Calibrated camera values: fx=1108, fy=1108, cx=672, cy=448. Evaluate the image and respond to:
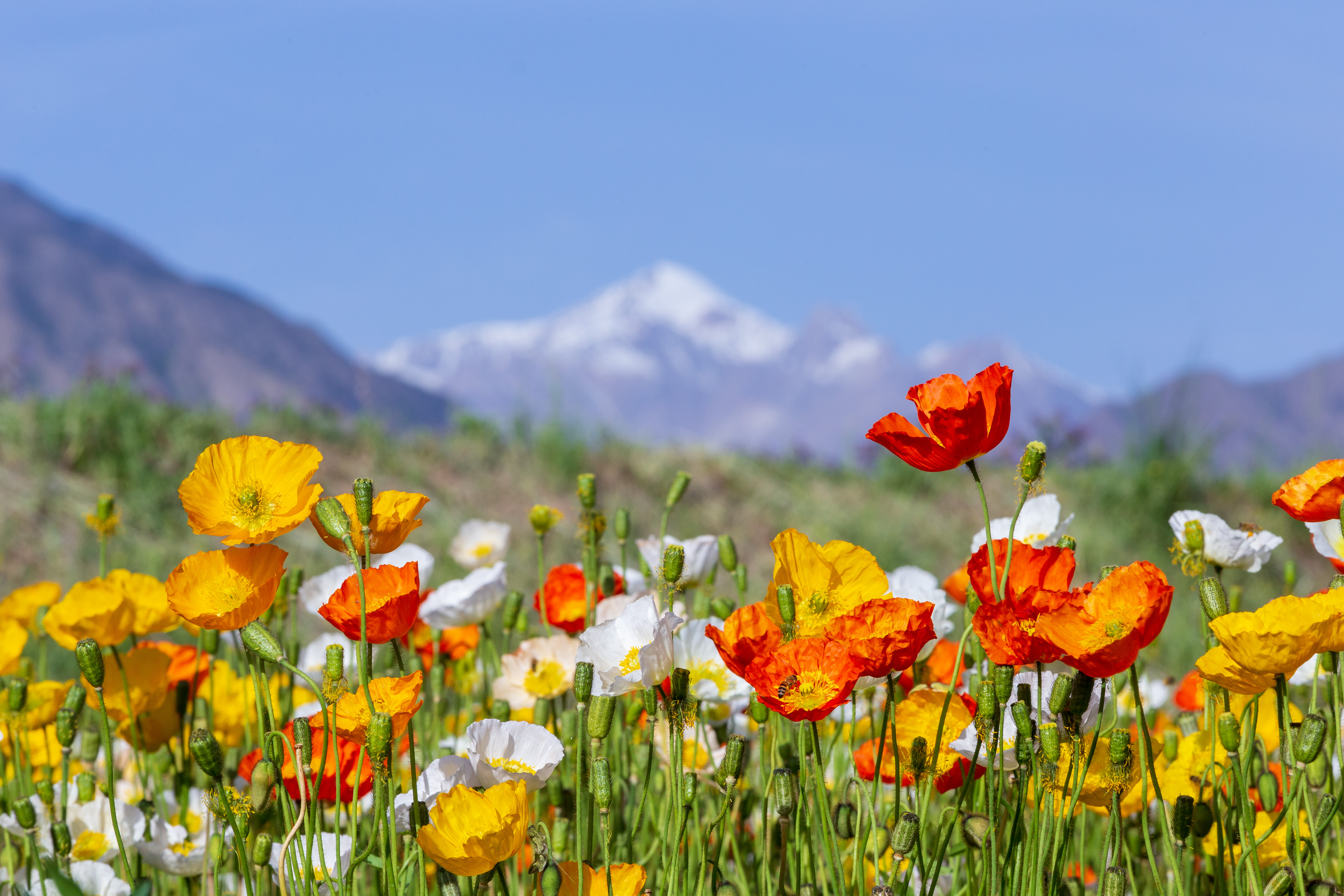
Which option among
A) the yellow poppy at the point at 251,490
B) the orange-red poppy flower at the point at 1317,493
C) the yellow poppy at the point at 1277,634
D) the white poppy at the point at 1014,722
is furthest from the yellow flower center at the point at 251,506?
the orange-red poppy flower at the point at 1317,493

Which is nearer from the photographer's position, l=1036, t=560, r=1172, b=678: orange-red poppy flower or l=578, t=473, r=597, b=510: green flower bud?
l=1036, t=560, r=1172, b=678: orange-red poppy flower

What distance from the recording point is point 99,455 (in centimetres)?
606

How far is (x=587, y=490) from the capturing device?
50.8 inches

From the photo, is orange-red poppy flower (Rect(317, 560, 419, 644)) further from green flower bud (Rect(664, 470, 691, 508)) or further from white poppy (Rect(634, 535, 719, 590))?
white poppy (Rect(634, 535, 719, 590))

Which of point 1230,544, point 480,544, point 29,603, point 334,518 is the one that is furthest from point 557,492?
point 334,518

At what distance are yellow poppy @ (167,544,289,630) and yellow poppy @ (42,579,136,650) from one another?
0.45 meters

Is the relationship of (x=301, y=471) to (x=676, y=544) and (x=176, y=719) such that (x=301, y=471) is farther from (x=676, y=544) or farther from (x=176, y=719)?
(x=176, y=719)

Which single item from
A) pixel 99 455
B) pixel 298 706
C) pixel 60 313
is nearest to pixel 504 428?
pixel 99 455

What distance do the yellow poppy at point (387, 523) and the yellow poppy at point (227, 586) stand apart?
6cm

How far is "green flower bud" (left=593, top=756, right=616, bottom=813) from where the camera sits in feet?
3.07

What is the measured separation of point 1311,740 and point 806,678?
45 centimetres

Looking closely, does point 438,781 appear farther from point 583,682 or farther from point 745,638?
point 745,638

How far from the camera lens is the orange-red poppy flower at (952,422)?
3.34 feet

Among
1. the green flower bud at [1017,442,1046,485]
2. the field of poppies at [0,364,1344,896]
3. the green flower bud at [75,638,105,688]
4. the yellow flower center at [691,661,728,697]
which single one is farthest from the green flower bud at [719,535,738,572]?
the green flower bud at [75,638,105,688]
